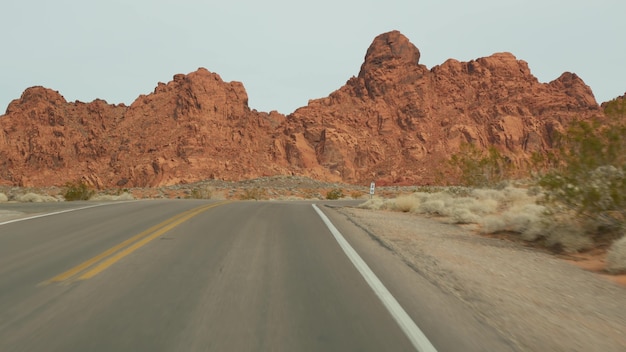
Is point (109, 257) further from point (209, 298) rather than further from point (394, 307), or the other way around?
point (394, 307)

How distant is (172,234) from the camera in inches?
420

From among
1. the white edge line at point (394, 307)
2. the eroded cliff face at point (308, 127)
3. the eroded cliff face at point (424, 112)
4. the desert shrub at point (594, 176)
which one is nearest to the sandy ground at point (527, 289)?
the white edge line at point (394, 307)

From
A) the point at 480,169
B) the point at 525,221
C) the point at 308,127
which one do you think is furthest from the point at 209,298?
the point at 308,127

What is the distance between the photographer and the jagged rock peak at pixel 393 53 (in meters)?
108

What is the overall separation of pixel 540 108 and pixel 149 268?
348 feet

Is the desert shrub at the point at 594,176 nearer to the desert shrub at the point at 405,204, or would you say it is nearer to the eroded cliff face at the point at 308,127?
the desert shrub at the point at 405,204

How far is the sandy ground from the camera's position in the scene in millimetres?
4699

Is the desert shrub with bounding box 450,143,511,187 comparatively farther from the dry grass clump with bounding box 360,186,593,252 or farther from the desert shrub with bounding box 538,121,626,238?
the desert shrub with bounding box 538,121,626,238

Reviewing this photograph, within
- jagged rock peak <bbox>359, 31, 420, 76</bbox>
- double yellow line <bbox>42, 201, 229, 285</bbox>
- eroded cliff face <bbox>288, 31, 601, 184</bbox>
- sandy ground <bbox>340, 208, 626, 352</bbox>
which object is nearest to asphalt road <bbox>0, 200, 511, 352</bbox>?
double yellow line <bbox>42, 201, 229, 285</bbox>

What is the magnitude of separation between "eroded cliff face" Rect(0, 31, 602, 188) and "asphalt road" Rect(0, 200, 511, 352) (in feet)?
239

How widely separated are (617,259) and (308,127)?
3490 inches

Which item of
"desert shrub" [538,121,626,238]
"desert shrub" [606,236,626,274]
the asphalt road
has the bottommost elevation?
the asphalt road

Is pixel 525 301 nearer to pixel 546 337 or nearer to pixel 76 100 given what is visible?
pixel 546 337

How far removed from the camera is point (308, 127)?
95.6m
